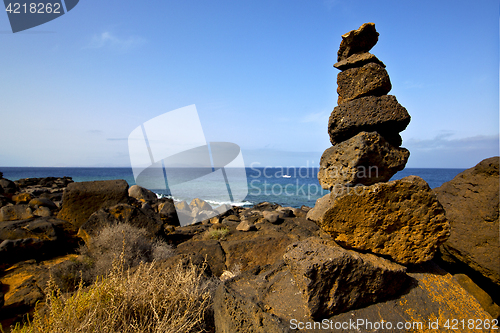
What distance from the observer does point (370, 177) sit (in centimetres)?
313

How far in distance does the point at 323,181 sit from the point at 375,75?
1.46 metres

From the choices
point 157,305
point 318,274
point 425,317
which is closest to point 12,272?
point 157,305

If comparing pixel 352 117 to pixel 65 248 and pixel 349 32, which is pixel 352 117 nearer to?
pixel 349 32

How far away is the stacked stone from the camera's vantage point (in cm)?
307

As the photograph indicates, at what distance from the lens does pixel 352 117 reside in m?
3.23

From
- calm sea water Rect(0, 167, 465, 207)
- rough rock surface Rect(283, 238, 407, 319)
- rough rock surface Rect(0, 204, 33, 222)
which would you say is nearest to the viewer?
rough rock surface Rect(283, 238, 407, 319)

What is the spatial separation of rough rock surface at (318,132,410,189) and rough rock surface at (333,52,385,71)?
977 millimetres

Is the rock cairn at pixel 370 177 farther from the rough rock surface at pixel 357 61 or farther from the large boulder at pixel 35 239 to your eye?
the large boulder at pixel 35 239

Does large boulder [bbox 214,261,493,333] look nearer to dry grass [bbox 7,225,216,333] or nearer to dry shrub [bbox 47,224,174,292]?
dry grass [bbox 7,225,216,333]

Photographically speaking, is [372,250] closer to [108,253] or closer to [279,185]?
[108,253]

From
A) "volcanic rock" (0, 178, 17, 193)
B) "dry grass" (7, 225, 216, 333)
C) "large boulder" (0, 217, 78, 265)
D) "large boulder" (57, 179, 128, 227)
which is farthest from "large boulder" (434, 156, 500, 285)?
"volcanic rock" (0, 178, 17, 193)

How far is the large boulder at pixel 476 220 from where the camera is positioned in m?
3.24

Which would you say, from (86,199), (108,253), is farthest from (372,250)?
(86,199)

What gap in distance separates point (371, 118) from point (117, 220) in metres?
6.80
